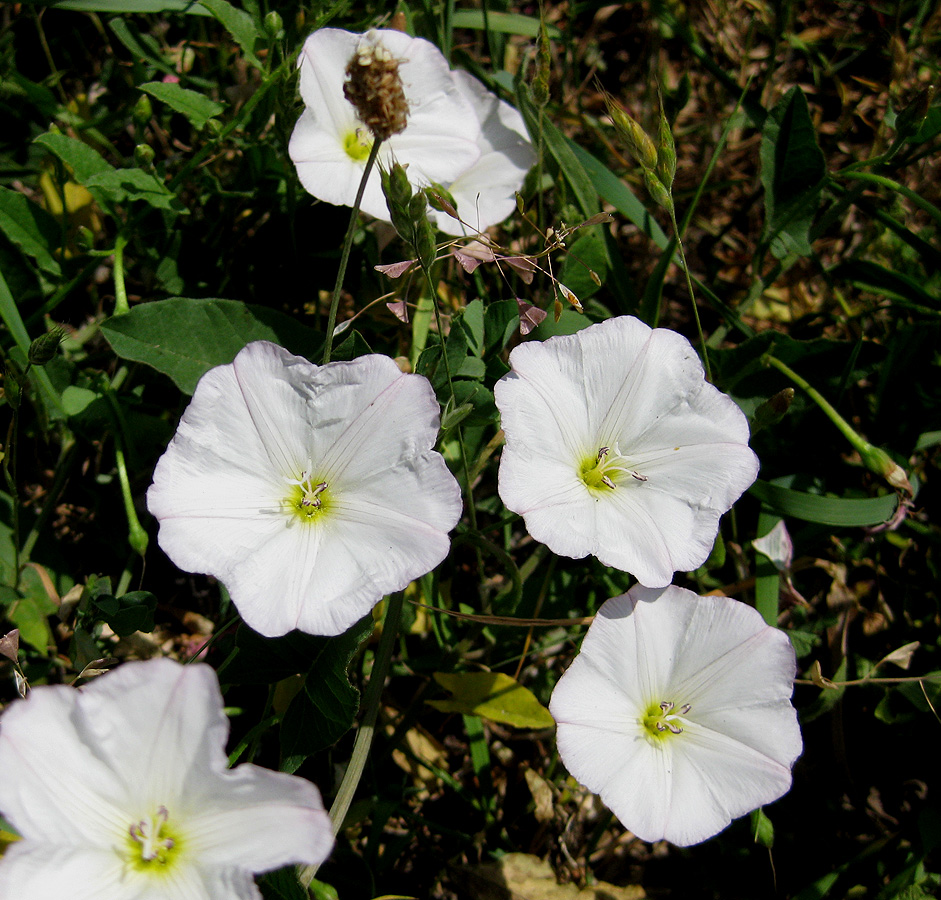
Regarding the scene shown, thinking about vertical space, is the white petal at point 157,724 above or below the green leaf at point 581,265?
below

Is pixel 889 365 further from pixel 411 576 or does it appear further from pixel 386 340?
pixel 411 576

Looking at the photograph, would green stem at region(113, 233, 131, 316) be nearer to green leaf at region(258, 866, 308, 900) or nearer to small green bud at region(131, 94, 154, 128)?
small green bud at region(131, 94, 154, 128)

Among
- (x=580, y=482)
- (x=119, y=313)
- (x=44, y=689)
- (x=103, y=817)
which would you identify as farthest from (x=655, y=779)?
(x=119, y=313)

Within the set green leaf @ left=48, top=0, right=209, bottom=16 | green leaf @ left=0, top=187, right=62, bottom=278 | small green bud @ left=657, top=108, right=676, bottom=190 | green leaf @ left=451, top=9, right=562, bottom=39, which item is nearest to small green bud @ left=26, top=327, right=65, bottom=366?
green leaf @ left=0, top=187, right=62, bottom=278

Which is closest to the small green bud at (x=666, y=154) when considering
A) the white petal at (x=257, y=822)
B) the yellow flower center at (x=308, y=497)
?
the yellow flower center at (x=308, y=497)

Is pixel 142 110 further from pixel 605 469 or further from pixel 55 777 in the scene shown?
pixel 55 777

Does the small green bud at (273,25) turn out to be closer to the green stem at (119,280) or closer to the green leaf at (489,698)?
the green stem at (119,280)
